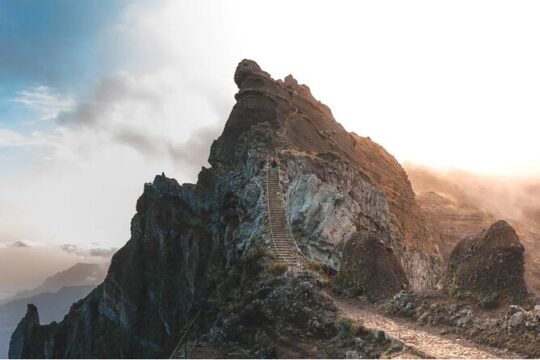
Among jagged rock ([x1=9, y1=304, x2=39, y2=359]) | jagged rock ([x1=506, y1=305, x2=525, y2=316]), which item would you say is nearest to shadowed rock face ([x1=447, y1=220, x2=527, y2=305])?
jagged rock ([x1=506, y1=305, x2=525, y2=316])

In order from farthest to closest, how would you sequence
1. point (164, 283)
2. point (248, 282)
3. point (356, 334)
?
1. point (164, 283)
2. point (248, 282)
3. point (356, 334)

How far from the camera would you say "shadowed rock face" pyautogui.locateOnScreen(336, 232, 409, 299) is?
1130 inches

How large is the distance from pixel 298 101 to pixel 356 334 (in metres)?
68.9

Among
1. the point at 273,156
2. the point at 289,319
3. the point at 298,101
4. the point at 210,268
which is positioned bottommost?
the point at 289,319

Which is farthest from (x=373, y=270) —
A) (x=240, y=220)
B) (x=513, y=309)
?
(x=240, y=220)

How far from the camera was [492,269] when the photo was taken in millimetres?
22984

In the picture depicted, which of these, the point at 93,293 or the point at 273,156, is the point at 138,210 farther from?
the point at 273,156

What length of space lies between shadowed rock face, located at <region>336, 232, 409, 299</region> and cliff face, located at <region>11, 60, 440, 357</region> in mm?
9167

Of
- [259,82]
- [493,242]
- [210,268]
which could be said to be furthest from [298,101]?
[493,242]

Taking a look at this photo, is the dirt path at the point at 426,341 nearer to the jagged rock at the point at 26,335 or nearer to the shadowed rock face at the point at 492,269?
the shadowed rock face at the point at 492,269

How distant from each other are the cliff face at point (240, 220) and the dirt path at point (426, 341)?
15.0 metres

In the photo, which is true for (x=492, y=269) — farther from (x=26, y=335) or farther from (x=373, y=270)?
(x=26, y=335)

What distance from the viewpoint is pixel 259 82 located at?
263ft

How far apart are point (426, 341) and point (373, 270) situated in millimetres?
9041
